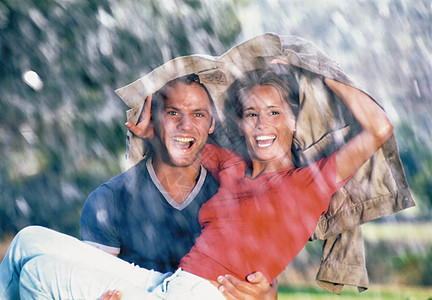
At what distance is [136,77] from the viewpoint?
3896 mm

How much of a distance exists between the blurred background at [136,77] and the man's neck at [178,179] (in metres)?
1.20

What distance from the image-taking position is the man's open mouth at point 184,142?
2684 mm

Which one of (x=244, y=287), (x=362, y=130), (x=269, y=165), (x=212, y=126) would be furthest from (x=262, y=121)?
(x=244, y=287)

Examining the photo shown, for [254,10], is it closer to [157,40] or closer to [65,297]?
[157,40]

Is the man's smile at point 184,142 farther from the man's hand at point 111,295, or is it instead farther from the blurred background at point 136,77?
the blurred background at point 136,77

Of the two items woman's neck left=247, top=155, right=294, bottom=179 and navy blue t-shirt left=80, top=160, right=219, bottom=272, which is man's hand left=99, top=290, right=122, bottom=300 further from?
woman's neck left=247, top=155, right=294, bottom=179

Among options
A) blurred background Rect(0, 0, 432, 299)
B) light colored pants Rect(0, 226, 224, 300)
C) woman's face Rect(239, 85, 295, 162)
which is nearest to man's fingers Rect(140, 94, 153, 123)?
woman's face Rect(239, 85, 295, 162)

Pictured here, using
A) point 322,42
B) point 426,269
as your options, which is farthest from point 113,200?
point 426,269

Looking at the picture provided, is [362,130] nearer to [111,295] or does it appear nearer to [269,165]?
[269,165]

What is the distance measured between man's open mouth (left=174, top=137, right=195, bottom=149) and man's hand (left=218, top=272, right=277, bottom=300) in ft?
2.24

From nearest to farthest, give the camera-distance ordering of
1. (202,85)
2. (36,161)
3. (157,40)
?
(202,85)
(157,40)
(36,161)

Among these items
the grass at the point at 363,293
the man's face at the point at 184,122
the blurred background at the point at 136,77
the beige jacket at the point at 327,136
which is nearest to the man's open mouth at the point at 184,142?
the man's face at the point at 184,122

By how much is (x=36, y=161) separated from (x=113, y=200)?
1.79 metres

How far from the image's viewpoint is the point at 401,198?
2410 millimetres
